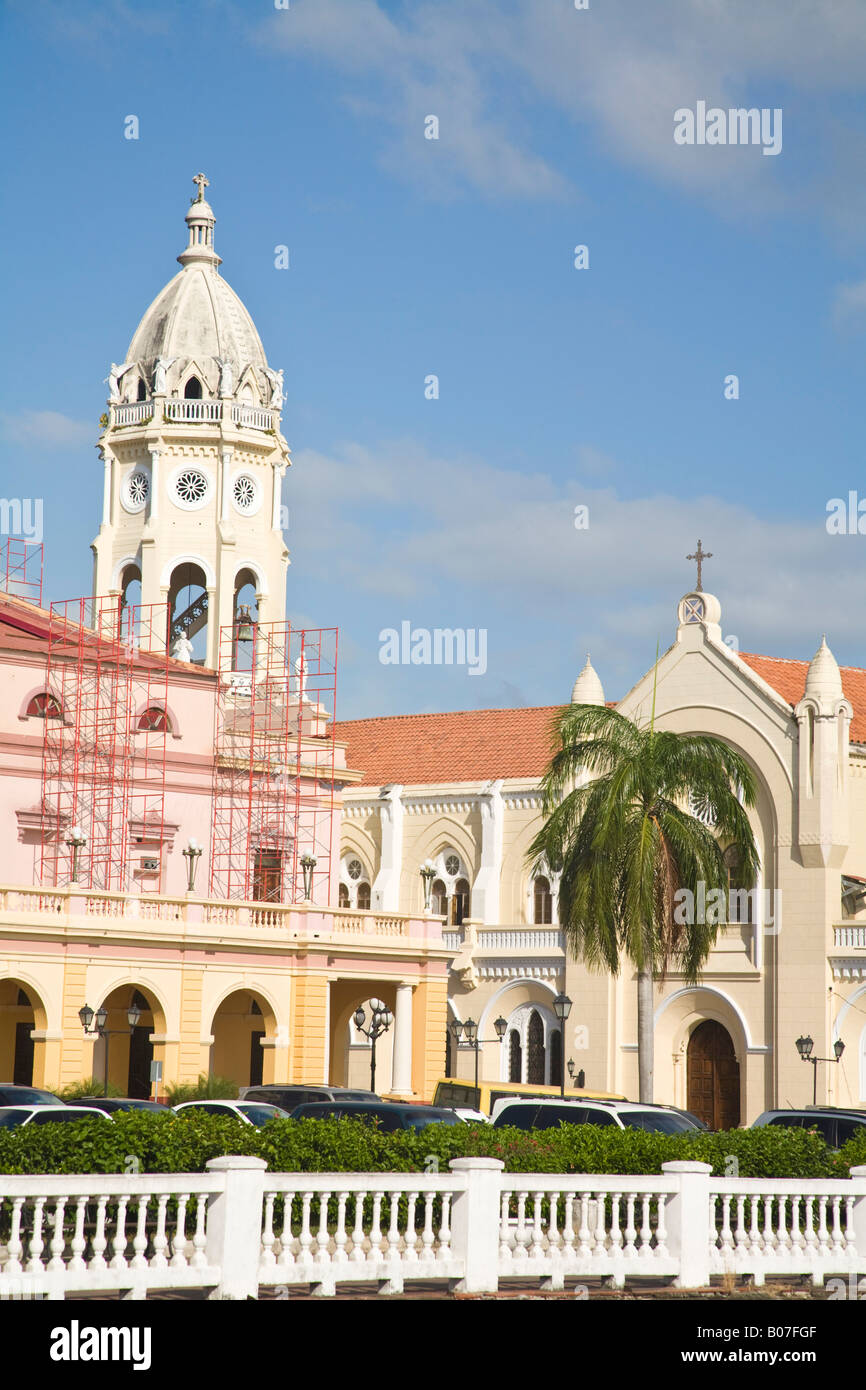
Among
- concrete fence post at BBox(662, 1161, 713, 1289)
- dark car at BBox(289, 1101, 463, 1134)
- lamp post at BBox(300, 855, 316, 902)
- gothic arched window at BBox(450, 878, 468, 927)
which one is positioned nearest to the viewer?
concrete fence post at BBox(662, 1161, 713, 1289)

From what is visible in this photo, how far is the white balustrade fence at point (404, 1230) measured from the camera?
14.9 metres

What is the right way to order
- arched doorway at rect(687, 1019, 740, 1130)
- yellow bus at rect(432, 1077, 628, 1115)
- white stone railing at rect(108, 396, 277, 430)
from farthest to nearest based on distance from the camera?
white stone railing at rect(108, 396, 277, 430)
arched doorway at rect(687, 1019, 740, 1130)
yellow bus at rect(432, 1077, 628, 1115)

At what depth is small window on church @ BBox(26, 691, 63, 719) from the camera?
4719cm

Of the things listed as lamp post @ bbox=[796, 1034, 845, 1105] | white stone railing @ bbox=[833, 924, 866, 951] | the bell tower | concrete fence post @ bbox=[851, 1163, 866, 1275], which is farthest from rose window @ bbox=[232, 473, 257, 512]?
concrete fence post @ bbox=[851, 1163, 866, 1275]

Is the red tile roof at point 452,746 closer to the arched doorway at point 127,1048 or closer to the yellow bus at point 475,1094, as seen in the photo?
the arched doorway at point 127,1048

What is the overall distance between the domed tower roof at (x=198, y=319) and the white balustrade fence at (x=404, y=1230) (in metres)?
42.4

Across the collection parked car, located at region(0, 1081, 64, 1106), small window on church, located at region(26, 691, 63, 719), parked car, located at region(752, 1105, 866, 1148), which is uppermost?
small window on church, located at region(26, 691, 63, 719)

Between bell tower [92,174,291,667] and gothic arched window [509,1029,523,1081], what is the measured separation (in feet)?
46.5

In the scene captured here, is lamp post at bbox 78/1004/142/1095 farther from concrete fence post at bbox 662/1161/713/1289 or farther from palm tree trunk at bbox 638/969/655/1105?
concrete fence post at bbox 662/1161/713/1289

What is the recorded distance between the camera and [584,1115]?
92.2 feet

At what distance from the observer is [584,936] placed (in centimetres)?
4034

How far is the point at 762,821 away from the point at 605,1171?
29.0 metres

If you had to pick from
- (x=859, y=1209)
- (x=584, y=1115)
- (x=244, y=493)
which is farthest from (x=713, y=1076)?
(x=859, y=1209)
